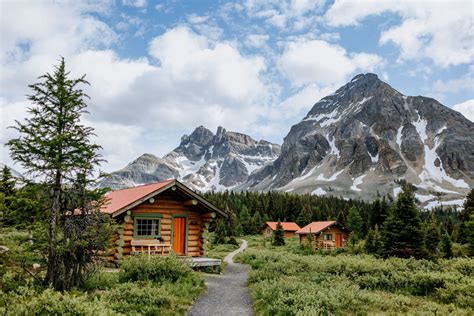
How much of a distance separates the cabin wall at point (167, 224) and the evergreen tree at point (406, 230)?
16904mm

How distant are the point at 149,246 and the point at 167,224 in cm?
198

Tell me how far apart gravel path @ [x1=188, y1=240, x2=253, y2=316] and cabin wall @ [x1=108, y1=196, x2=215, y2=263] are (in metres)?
3.56

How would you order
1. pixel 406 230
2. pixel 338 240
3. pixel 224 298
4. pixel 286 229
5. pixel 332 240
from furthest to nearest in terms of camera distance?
pixel 286 229 → pixel 338 240 → pixel 332 240 → pixel 406 230 → pixel 224 298

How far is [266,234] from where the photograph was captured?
76062 mm

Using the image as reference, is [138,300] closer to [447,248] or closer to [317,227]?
[447,248]

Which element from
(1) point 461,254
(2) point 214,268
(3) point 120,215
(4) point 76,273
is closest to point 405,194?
(1) point 461,254

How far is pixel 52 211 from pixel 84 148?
7.48ft

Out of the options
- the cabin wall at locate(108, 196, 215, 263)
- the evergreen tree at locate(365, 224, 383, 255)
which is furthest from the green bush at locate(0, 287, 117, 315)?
the evergreen tree at locate(365, 224, 383, 255)

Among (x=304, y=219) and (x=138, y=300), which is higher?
(x=304, y=219)

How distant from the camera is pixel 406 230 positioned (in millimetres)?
29984

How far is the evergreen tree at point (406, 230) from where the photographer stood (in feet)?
97.9

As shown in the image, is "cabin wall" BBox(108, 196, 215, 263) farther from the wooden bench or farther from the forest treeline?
the forest treeline

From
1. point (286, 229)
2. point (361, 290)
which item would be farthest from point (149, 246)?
point (286, 229)

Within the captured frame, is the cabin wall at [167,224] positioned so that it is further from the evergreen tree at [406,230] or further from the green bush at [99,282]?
the evergreen tree at [406,230]
